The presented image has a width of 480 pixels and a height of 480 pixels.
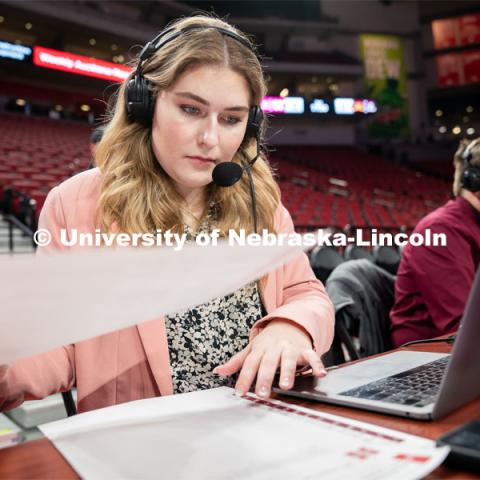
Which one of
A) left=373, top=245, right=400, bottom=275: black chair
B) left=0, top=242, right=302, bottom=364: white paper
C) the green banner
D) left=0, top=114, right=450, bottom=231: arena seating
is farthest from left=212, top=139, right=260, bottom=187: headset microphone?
the green banner

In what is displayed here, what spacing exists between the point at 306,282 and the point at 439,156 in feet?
52.6

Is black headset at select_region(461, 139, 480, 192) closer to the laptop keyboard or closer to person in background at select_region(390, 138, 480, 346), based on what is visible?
person in background at select_region(390, 138, 480, 346)

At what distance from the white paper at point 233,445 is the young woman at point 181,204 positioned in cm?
19

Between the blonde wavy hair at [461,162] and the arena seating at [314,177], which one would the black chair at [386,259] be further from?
the arena seating at [314,177]

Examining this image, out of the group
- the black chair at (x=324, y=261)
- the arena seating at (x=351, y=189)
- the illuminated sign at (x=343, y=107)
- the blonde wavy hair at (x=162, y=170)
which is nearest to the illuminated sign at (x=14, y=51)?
the arena seating at (x=351, y=189)

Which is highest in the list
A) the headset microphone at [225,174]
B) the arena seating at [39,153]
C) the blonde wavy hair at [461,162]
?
the arena seating at [39,153]

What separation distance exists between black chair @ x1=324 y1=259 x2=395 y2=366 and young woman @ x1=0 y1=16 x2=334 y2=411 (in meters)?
0.26

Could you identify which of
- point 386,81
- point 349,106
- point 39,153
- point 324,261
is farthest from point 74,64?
point 324,261

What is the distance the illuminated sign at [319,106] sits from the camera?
1501 cm

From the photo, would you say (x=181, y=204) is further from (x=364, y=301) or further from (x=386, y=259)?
(x=386, y=259)

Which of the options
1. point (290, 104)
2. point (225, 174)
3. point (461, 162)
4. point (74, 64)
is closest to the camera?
point (225, 174)

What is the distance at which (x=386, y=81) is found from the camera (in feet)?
52.0

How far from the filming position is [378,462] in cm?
40

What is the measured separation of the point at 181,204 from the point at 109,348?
33cm
